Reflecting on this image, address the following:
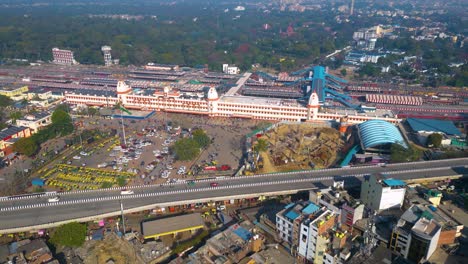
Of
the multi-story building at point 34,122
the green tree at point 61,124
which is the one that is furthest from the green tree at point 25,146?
the multi-story building at point 34,122

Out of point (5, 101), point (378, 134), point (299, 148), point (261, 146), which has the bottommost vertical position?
point (299, 148)

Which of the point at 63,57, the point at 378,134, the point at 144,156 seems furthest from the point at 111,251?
the point at 63,57

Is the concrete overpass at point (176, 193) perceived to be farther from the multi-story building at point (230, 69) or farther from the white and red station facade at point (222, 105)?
the multi-story building at point (230, 69)

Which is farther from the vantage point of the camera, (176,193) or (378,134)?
(378,134)

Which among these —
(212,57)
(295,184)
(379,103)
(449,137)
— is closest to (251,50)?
(212,57)

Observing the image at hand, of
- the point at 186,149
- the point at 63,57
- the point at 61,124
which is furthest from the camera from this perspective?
the point at 63,57

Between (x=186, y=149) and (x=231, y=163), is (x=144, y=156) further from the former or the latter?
(x=231, y=163)

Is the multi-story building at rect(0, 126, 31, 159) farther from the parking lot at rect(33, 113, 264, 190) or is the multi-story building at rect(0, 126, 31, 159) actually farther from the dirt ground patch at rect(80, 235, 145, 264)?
the dirt ground patch at rect(80, 235, 145, 264)
